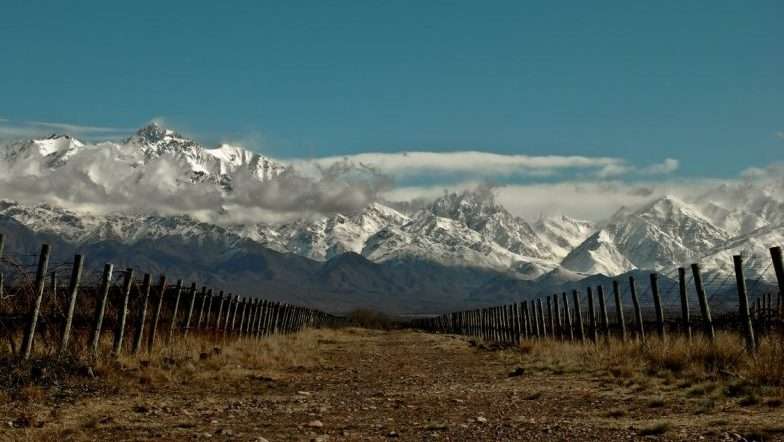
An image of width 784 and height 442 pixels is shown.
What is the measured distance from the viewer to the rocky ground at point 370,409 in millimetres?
11948

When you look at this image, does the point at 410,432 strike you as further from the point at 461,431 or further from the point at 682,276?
the point at 682,276

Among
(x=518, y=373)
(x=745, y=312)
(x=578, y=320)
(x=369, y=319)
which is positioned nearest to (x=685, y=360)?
(x=745, y=312)

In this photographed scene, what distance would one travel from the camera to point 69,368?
17.8 m

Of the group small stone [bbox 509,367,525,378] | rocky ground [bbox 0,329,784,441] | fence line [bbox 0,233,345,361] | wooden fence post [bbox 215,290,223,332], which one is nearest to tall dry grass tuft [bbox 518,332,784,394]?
rocky ground [bbox 0,329,784,441]

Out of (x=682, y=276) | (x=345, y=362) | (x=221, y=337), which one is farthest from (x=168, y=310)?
(x=682, y=276)

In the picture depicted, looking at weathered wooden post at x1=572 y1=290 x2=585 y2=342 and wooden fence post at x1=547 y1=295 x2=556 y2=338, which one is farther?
wooden fence post at x1=547 y1=295 x2=556 y2=338

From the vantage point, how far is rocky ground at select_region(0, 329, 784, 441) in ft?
39.2

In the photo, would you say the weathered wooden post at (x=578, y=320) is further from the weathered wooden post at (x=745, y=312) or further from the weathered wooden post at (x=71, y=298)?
the weathered wooden post at (x=71, y=298)

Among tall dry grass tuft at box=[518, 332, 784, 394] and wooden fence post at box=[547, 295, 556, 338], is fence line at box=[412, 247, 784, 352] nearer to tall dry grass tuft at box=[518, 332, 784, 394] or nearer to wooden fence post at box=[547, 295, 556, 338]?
wooden fence post at box=[547, 295, 556, 338]

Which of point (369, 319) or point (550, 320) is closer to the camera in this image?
point (550, 320)

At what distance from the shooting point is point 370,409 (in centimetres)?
1505

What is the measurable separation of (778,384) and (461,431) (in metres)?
5.99

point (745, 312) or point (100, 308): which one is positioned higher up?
point (745, 312)

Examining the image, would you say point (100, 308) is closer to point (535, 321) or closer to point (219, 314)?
point (219, 314)
